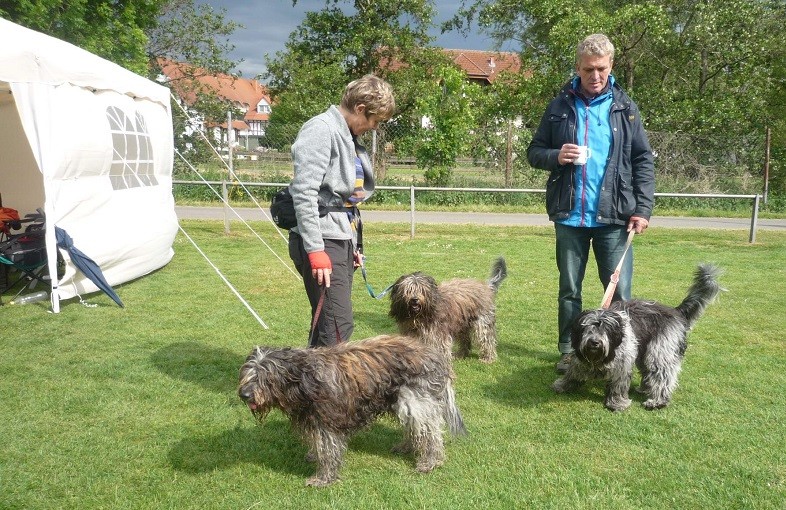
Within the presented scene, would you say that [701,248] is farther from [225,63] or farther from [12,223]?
[225,63]

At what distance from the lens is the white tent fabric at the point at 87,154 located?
19.2ft

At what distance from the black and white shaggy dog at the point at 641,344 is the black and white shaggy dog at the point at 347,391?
1045mm

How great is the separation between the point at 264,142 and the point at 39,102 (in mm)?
13598

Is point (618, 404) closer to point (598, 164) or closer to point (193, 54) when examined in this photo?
point (598, 164)

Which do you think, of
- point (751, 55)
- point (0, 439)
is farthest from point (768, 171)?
point (0, 439)

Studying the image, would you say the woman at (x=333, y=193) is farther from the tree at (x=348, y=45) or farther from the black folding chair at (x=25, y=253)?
the tree at (x=348, y=45)

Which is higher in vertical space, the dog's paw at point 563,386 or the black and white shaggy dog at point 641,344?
the black and white shaggy dog at point 641,344

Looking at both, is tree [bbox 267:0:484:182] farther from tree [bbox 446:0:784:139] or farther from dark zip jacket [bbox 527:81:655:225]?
dark zip jacket [bbox 527:81:655:225]

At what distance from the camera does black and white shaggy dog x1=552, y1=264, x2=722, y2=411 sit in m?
3.65

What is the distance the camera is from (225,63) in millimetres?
24125

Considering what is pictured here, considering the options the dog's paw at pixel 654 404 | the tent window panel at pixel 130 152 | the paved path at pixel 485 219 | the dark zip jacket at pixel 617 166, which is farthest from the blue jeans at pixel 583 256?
the paved path at pixel 485 219

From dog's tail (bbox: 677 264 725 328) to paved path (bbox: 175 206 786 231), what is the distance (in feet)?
32.6

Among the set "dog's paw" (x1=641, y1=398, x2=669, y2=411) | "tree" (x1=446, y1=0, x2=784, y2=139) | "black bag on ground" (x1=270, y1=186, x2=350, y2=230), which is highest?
"tree" (x1=446, y1=0, x2=784, y2=139)

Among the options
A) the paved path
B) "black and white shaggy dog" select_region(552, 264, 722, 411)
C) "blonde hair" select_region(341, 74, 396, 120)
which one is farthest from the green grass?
the paved path
